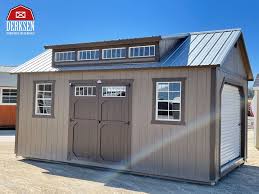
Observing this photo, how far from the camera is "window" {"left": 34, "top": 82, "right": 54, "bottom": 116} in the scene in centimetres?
1053

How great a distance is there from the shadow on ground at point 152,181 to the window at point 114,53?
3.35 metres

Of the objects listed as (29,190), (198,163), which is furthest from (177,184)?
(29,190)

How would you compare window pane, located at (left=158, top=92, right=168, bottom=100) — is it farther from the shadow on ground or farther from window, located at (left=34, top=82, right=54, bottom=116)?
window, located at (left=34, top=82, right=54, bottom=116)

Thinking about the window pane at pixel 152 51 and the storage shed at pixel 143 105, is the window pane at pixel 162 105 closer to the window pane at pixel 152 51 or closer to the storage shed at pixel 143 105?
the storage shed at pixel 143 105

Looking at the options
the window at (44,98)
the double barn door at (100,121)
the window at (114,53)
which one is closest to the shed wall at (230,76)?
the double barn door at (100,121)

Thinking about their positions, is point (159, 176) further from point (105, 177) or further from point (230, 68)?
point (230, 68)

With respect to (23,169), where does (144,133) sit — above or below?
above

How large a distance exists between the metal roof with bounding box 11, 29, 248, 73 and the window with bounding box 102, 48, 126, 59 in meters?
0.30

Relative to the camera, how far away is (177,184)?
26.1 feet

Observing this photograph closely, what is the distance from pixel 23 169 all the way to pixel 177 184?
447 cm

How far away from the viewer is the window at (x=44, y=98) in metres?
10.5

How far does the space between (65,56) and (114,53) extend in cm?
190

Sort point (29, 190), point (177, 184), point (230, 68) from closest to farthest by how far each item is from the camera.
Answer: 1. point (29, 190)
2. point (177, 184)
3. point (230, 68)

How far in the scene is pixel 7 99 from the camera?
21.1 meters
